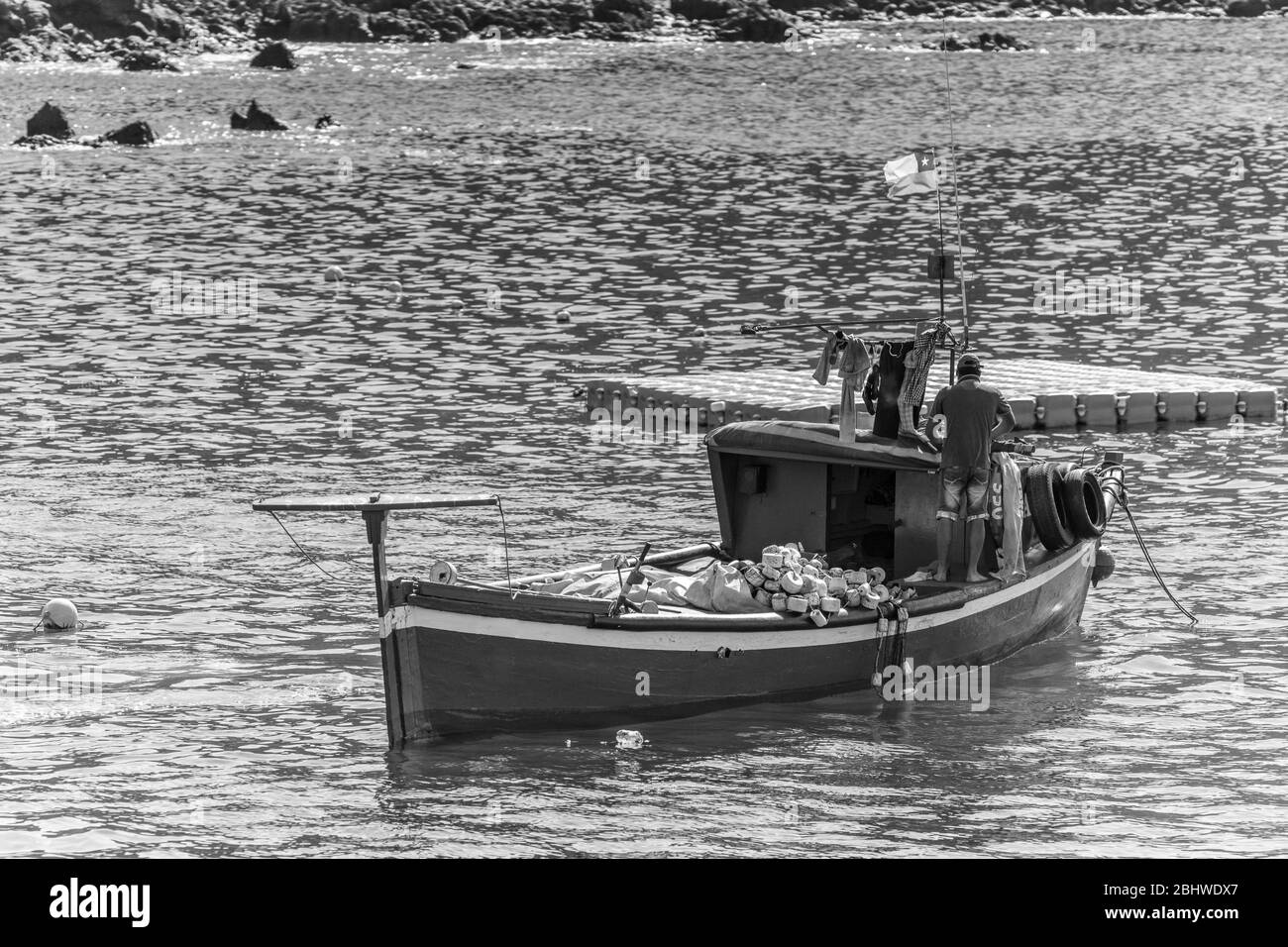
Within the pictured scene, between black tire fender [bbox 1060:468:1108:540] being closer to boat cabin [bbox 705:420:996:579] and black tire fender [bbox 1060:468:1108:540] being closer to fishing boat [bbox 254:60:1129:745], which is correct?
fishing boat [bbox 254:60:1129:745]

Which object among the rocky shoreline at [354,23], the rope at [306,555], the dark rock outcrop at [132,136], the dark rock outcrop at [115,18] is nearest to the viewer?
the rope at [306,555]

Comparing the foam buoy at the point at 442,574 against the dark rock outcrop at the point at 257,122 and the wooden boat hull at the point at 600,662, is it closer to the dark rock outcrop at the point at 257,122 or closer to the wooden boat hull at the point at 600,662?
the wooden boat hull at the point at 600,662

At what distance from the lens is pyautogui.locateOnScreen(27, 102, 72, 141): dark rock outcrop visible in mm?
73938

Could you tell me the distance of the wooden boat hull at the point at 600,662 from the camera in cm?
1688

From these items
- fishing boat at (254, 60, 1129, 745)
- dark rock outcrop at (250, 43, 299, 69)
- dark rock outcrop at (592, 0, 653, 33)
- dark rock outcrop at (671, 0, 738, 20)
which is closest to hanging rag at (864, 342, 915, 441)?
fishing boat at (254, 60, 1129, 745)

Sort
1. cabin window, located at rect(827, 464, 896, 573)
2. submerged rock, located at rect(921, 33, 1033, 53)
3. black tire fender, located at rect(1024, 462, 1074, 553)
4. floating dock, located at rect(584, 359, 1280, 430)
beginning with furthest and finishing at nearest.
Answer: submerged rock, located at rect(921, 33, 1033, 53), floating dock, located at rect(584, 359, 1280, 430), black tire fender, located at rect(1024, 462, 1074, 553), cabin window, located at rect(827, 464, 896, 573)

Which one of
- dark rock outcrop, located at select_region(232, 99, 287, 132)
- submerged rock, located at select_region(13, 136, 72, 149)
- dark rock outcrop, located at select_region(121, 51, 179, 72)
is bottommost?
submerged rock, located at select_region(13, 136, 72, 149)

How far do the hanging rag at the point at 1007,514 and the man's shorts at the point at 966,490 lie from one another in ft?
0.88

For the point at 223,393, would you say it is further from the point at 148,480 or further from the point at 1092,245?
the point at 1092,245

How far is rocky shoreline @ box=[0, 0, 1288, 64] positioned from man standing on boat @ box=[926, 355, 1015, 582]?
10058 centimetres

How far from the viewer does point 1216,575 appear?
23547 millimetres

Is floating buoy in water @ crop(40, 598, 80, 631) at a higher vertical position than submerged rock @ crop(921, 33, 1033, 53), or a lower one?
lower

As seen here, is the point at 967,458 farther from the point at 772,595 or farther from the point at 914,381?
the point at 772,595

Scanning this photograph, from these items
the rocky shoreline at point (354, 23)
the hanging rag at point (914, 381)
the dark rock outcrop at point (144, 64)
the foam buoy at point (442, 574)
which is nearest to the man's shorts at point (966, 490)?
the hanging rag at point (914, 381)
